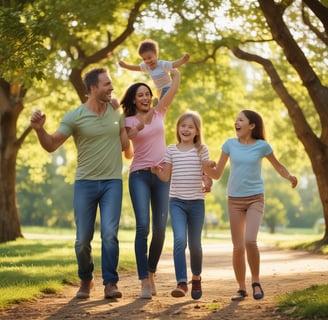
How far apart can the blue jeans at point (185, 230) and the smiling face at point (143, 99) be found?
1119mm

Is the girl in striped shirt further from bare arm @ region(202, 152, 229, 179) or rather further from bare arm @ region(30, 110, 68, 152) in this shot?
bare arm @ region(30, 110, 68, 152)

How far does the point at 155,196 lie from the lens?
867 cm

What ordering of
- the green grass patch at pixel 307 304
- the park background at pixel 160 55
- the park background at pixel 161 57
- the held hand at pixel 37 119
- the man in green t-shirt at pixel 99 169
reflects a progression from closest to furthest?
the green grass patch at pixel 307 304
the held hand at pixel 37 119
the man in green t-shirt at pixel 99 169
the park background at pixel 161 57
the park background at pixel 160 55

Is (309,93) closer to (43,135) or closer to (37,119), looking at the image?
(43,135)

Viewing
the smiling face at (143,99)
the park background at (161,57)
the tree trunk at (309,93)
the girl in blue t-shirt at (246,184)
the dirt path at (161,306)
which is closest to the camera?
the dirt path at (161,306)

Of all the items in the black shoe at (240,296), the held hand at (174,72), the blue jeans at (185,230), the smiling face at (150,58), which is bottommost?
the black shoe at (240,296)

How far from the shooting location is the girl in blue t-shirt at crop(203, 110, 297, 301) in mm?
8320

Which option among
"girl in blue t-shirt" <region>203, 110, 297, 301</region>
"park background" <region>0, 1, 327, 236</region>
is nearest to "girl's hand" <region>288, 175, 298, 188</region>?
"girl in blue t-shirt" <region>203, 110, 297, 301</region>

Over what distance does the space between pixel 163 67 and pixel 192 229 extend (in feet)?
7.04

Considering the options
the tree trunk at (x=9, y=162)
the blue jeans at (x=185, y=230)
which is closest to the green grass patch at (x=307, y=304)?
the blue jeans at (x=185, y=230)

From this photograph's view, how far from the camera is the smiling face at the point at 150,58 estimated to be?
9.42 m

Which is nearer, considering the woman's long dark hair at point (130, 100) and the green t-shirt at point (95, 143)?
the green t-shirt at point (95, 143)

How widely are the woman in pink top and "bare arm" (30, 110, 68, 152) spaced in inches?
32.5

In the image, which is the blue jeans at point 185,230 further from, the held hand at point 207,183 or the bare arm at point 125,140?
the bare arm at point 125,140
